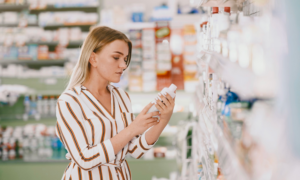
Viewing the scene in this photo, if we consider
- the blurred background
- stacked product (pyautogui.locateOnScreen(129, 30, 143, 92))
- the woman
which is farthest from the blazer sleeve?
stacked product (pyautogui.locateOnScreen(129, 30, 143, 92))

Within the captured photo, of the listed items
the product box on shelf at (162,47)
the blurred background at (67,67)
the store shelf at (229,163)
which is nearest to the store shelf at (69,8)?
the blurred background at (67,67)

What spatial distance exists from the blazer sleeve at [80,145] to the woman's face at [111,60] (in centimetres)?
28

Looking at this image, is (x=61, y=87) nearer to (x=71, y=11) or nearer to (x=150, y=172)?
(x=71, y=11)

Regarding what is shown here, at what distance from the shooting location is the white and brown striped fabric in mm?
1387

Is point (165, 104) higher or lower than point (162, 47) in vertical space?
lower

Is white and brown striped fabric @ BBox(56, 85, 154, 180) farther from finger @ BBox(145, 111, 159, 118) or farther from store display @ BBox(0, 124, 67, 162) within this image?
store display @ BBox(0, 124, 67, 162)

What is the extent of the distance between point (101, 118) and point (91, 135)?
10cm

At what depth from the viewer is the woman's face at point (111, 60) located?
1.54 m

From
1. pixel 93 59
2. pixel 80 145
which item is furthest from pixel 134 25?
pixel 80 145

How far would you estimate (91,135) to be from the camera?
1.46 metres

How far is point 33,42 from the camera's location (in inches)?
167

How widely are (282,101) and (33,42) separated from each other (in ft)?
14.2

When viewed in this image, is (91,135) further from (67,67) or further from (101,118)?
(67,67)

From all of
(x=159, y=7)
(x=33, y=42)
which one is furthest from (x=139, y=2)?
(x=33, y=42)
